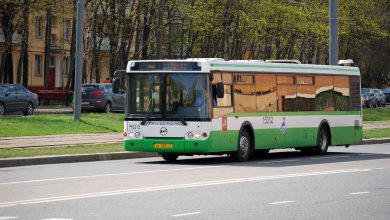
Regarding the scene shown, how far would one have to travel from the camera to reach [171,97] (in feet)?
84.8

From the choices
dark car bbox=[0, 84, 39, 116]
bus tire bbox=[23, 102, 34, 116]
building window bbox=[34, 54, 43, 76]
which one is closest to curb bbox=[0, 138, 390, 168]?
dark car bbox=[0, 84, 39, 116]

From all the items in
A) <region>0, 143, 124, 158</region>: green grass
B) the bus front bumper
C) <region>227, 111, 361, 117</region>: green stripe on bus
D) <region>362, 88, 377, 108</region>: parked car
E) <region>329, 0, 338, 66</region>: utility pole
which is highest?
<region>329, 0, 338, 66</region>: utility pole

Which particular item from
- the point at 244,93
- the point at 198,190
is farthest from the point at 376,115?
the point at 198,190

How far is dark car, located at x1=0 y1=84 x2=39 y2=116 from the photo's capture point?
153 ft

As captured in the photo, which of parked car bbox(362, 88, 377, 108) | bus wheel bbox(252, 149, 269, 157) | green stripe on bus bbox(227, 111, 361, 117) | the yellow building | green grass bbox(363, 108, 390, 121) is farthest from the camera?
the yellow building

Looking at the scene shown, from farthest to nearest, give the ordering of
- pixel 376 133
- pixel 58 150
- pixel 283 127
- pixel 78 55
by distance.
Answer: pixel 376 133 < pixel 78 55 < pixel 283 127 < pixel 58 150

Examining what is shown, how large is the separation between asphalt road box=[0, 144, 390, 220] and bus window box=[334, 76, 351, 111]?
5348mm

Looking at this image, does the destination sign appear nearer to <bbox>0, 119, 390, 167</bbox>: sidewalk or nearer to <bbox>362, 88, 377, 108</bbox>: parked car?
<bbox>0, 119, 390, 167</bbox>: sidewalk

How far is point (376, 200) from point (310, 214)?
2.34 m

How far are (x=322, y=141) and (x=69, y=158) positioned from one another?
8.30m

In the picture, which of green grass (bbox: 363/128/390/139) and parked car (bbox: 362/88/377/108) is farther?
parked car (bbox: 362/88/377/108)

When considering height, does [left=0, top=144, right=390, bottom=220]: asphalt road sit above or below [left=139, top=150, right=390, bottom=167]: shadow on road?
below

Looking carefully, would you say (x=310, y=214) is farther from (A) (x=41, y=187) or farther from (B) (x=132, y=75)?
(B) (x=132, y=75)

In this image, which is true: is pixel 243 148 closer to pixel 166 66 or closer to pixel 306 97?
pixel 166 66
